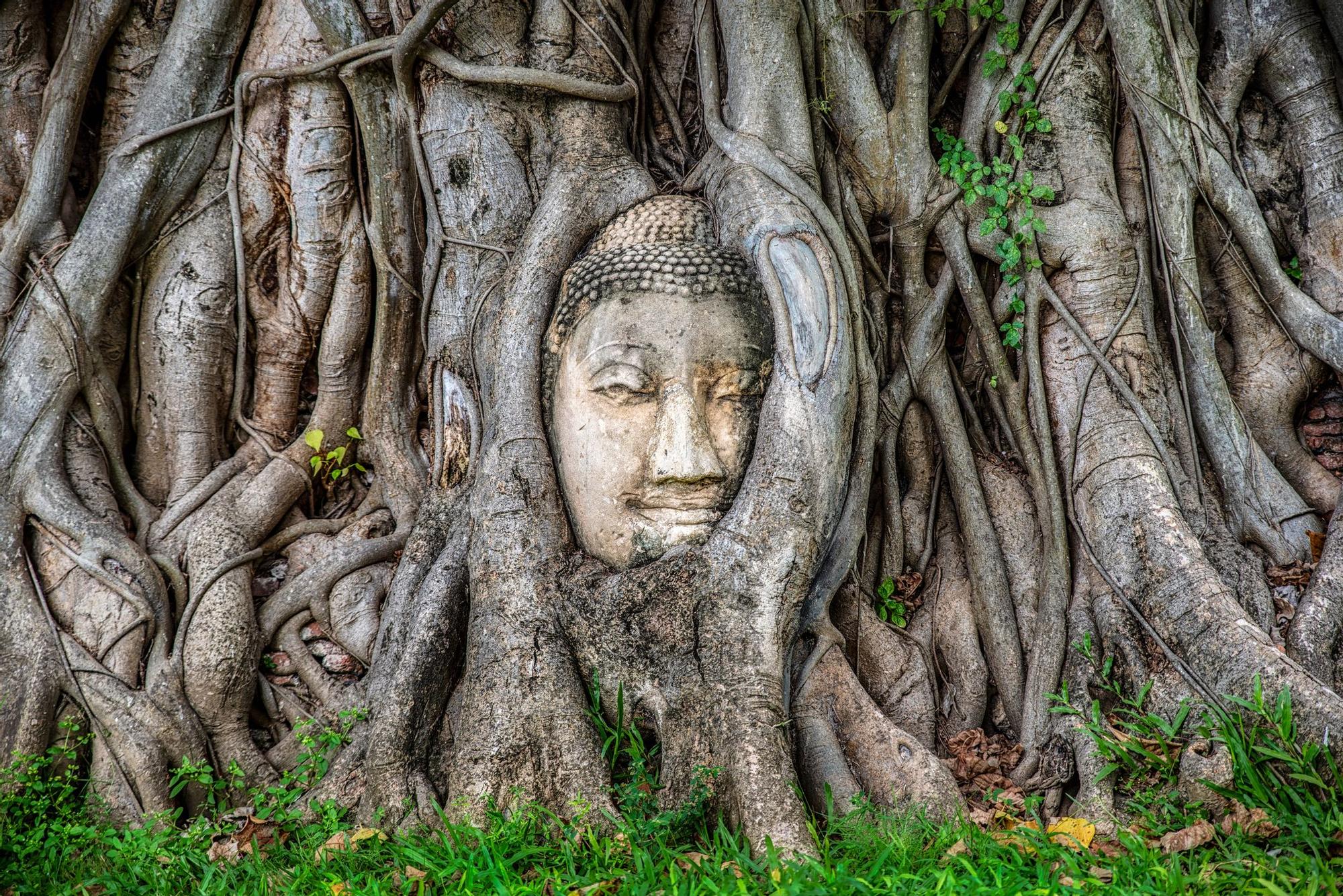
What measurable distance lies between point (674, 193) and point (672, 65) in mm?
781

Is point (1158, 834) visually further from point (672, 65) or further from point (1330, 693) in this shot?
point (672, 65)

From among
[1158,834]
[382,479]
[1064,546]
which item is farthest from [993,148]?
[382,479]

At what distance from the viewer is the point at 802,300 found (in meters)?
3.15

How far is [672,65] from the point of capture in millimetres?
4109

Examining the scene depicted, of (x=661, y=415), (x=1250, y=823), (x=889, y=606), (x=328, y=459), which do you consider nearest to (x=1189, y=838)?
(x=1250, y=823)

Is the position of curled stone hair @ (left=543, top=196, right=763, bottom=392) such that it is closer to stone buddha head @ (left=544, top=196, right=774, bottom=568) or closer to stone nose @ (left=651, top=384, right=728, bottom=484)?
stone buddha head @ (left=544, top=196, right=774, bottom=568)

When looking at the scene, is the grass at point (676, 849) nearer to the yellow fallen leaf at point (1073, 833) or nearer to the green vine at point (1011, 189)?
the yellow fallen leaf at point (1073, 833)

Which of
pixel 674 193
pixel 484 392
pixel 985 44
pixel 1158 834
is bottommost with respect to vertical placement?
pixel 1158 834

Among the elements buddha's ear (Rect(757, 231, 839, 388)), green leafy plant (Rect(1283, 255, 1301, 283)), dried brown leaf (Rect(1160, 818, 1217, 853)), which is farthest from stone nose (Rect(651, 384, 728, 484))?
green leafy plant (Rect(1283, 255, 1301, 283))

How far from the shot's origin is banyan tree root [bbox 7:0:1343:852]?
3.00 metres

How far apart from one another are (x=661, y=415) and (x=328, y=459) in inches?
65.0

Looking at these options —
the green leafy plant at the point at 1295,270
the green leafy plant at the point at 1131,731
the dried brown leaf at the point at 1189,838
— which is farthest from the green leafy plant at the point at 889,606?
the green leafy plant at the point at 1295,270

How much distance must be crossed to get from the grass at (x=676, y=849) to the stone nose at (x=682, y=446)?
2.65 feet

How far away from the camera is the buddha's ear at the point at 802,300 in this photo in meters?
3.10
